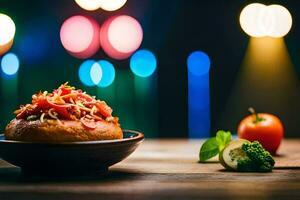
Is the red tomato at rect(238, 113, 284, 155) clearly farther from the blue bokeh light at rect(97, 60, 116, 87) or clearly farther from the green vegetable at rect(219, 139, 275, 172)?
the blue bokeh light at rect(97, 60, 116, 87)

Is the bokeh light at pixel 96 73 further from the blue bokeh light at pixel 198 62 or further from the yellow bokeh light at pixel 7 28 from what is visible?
the blue bokeh light at pixel 198 62

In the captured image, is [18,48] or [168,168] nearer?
[168,168]

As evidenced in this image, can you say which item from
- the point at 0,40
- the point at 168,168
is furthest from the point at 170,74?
the point at 168,168

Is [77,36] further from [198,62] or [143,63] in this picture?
[198,62]

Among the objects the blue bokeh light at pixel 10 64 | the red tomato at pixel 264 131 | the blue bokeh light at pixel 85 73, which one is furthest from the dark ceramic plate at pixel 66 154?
the blue bokeh light at pixel 10 64

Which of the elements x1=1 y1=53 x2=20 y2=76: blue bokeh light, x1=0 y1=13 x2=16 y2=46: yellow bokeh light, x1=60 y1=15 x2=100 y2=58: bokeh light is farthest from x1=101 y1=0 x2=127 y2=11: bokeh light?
x1=1 y1=53 x2=20 y2=76: blue bokeh light

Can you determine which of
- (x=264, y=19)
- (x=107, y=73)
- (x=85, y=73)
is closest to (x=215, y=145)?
(x=264, y=19)

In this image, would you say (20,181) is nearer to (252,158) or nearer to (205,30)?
(252,158)
